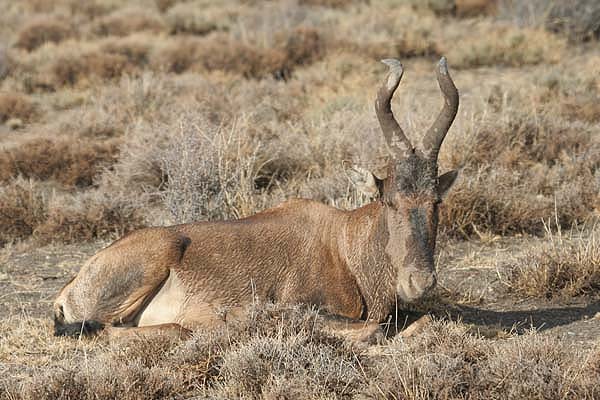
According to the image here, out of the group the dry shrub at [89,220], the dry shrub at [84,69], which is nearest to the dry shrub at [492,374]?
the dry shrub at [89,220]

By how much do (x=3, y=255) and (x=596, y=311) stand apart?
6.10 meters

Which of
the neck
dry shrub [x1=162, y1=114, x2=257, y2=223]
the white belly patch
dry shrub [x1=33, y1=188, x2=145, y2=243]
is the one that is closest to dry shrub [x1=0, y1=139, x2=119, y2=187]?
dry shrub [x1=33, y1=188, x2=145, y2=243]

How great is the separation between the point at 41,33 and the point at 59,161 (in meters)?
13.3

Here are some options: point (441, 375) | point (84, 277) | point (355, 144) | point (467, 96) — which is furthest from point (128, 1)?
point (441, 375)

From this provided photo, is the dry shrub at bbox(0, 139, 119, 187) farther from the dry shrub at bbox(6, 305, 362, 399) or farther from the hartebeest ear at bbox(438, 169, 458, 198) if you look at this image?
the hartebeest ear at bbox(438, 169, 458, 198)

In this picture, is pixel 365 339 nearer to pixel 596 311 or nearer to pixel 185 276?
pixel 185 276

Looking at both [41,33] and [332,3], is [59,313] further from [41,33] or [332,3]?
[332,3]

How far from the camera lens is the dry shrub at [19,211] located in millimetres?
10641

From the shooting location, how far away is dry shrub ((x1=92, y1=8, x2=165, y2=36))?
85.8 feet

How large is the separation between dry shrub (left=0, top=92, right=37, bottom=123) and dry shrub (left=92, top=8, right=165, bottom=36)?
9.22 meters

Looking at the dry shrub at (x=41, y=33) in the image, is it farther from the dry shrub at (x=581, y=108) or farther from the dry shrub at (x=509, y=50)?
the dry shrub at (x=581, y=108)

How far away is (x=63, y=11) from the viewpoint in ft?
97.6

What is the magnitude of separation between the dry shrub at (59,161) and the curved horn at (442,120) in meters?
6.60

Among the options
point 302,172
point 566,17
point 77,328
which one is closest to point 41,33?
point 566,17
